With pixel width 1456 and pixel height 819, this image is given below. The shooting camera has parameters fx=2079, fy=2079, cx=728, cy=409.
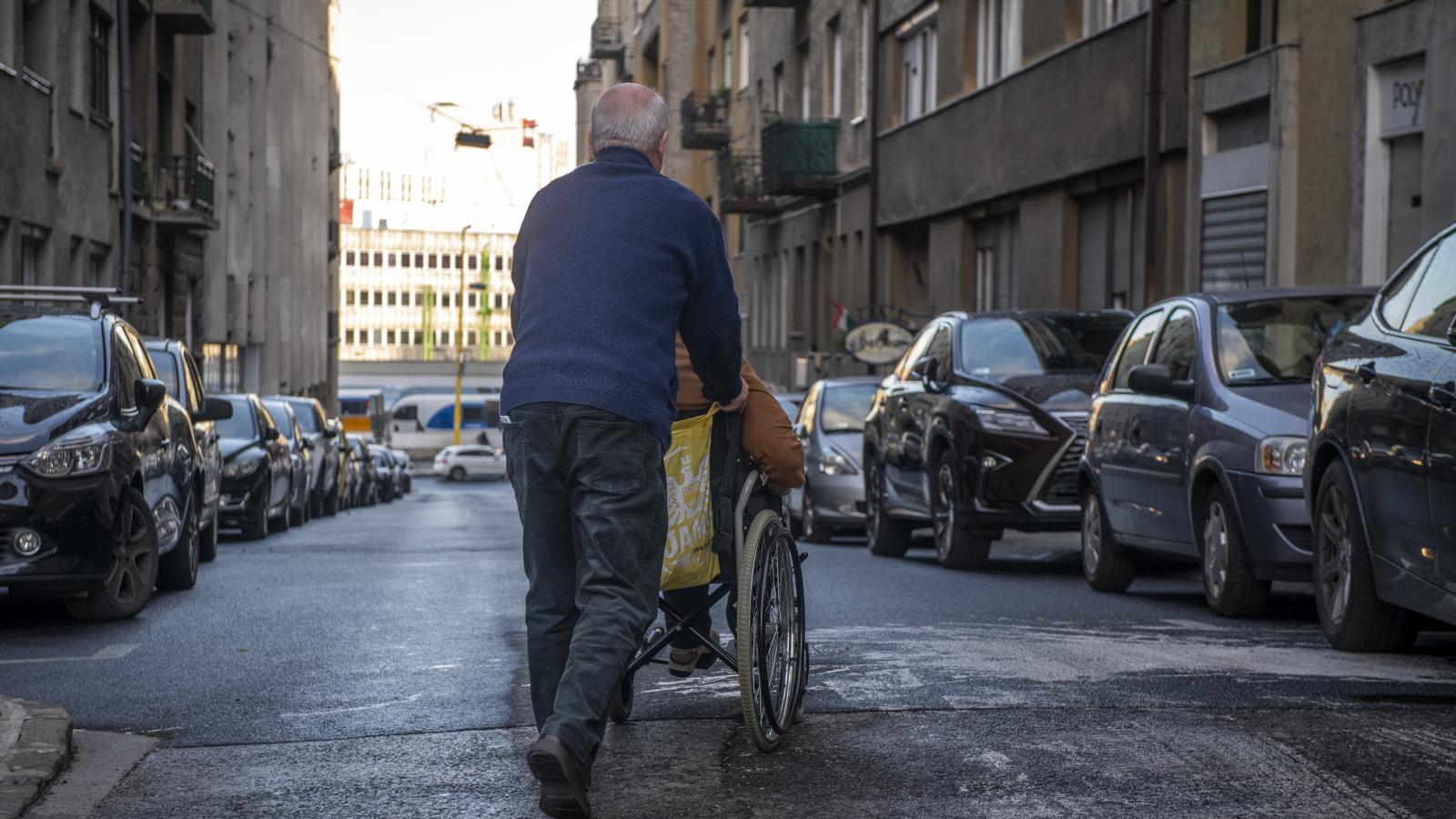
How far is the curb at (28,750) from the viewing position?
528cm

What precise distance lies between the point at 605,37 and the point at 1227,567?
71698 millimetres

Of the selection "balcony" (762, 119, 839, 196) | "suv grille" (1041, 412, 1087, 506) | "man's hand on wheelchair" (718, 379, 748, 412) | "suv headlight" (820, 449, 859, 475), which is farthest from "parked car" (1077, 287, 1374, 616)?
"balcony" (762, 119, 839, 196)

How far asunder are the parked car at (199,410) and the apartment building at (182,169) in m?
9.78

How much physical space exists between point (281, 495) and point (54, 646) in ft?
48.2

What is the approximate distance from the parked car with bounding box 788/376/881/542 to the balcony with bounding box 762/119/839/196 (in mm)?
18377

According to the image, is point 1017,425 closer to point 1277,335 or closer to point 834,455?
point 1277,335

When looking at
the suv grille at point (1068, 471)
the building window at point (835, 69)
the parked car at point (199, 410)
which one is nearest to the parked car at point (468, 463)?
the building window at point (835, 69)

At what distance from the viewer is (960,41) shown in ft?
97.3

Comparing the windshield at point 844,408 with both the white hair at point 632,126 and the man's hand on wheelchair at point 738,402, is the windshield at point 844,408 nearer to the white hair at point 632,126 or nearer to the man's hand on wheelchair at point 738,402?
the man's hand on wheelchair at point 738,402

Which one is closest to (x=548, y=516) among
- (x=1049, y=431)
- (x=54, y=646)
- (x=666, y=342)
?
(x=666, y=342)

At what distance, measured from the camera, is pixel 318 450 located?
99.3 ft

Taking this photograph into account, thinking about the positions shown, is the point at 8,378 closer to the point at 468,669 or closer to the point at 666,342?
the point at 468,669

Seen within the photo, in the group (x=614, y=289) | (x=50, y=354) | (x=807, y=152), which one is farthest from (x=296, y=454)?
(x=614, y=289)

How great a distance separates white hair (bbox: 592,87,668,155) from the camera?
214 inches
